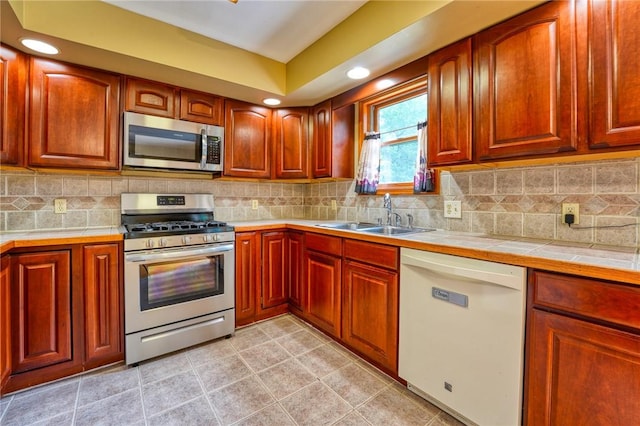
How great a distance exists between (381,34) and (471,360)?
1.83m

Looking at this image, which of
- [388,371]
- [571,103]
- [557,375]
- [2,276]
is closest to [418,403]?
[388,371]

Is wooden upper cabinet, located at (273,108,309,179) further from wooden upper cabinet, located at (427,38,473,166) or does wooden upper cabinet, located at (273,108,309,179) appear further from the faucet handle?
wooden upper cabinet, located at (427,38,473,166)

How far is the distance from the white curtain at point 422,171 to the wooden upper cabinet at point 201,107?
1.72 m

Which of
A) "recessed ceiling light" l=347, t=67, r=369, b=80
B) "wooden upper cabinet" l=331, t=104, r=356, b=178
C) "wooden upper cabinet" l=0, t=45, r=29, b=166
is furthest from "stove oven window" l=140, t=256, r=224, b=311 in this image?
"recessed ceiling light" l=347, t=67, r=369, b=80

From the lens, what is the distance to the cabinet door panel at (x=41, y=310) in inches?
63.6

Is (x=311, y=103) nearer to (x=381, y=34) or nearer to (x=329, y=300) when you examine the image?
(x=381, y=34)

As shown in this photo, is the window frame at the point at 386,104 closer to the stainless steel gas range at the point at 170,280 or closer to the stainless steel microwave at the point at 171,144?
the stainless steel microwave at the point at 171,144

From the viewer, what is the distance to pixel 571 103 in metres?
1.28

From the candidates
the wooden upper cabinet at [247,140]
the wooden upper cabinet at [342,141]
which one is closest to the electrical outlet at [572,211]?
the wooden upper cabinet at [342,141]

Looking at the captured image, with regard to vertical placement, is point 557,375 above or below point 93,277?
below

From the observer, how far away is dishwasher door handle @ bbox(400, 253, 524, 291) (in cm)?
120

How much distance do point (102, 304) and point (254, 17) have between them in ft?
7.08

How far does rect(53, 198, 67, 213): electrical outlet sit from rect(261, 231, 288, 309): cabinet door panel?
4.90 ft

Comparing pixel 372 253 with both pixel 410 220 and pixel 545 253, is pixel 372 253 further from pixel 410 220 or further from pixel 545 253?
pixel 545 253
